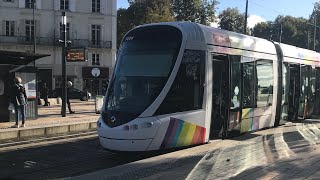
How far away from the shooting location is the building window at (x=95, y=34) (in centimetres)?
5997

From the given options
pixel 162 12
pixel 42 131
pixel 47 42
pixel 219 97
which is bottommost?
pixel 42 131

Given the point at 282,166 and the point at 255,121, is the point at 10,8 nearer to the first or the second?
the point at 255,121

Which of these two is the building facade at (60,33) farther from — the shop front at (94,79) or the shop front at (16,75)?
the shop front at (16,75)

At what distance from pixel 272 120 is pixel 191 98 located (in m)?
5.33

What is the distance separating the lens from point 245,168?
820 centimetres

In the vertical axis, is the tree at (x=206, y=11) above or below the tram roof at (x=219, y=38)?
above

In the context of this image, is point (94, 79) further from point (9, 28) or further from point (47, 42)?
point (9, 28)

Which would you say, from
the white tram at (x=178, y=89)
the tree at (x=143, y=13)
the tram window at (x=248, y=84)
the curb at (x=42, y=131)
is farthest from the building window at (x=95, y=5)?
the tram window at (x=248, y=84)

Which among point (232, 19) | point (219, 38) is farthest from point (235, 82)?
point (232, 19)

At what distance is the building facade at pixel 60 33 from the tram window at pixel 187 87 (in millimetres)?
44191

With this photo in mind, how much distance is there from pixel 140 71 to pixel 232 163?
3405 millimetres

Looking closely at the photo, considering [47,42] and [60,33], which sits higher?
[60,33]

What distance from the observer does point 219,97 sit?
483 inches

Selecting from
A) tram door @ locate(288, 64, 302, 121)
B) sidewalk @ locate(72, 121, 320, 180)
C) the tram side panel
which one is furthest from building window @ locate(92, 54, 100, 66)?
sidewalk @ locate(72, 121, 320, 180)
